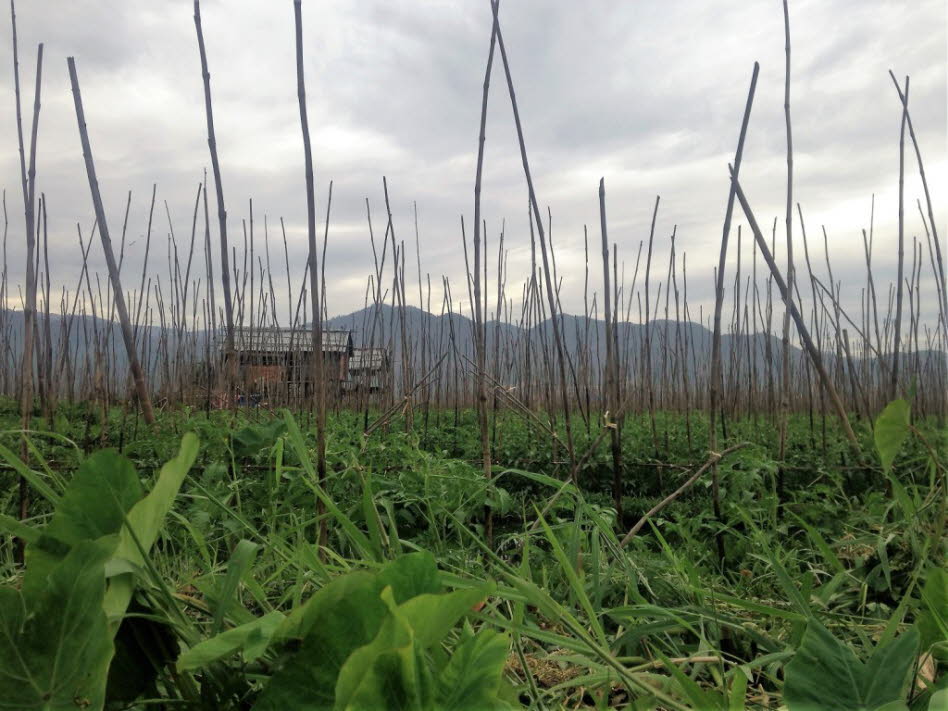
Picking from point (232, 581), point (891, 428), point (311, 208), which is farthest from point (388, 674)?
point (311, 208)

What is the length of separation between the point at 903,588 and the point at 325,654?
36.8 inches

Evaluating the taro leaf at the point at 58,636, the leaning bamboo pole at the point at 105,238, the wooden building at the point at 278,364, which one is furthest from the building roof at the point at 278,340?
the taro leaf at the point at 58,636

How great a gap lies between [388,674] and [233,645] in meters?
0.07

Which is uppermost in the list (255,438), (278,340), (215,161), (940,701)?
(215,161)

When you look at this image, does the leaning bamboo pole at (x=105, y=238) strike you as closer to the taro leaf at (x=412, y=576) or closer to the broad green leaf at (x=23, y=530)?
the broad green leaf at (x=23, y=530)

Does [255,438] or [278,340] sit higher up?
[278,340]

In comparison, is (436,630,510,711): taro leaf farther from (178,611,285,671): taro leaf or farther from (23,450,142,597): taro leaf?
(23,450,142,597): taro leaf

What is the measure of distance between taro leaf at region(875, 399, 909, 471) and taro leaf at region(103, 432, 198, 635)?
1.82ft

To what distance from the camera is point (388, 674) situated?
0.23 m

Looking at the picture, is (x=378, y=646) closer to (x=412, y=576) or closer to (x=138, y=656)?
(x=412, y=576)

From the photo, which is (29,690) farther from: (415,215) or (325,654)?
(415,215)

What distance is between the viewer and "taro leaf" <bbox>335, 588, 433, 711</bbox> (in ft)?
0.75

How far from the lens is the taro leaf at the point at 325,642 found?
27cm

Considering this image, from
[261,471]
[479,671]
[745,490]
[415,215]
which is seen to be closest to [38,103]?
[261,471]
